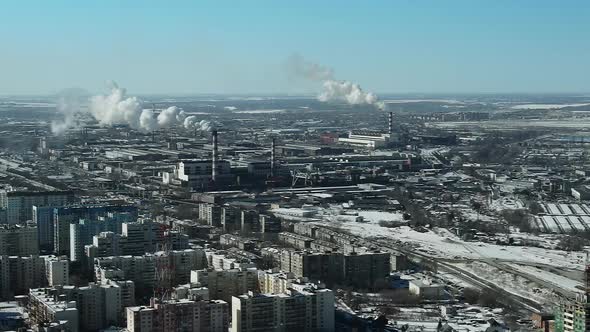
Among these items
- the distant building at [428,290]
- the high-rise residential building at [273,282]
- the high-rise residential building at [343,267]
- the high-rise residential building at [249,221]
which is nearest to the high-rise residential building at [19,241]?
the high-rise residential building at [343,267]

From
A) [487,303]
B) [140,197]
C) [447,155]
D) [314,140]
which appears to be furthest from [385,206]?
[314,140]

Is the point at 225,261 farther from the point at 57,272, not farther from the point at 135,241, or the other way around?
the point at 57,272

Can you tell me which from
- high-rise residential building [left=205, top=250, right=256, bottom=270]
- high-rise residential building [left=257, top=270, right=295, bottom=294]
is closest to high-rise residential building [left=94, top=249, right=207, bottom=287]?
high-rise residential building [left=205, top=250, right=256, bottom=270]

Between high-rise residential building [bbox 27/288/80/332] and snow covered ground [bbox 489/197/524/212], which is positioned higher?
high-rise residential building [bbox 27/288/80/332]

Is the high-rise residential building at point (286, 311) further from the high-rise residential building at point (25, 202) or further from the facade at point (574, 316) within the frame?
the high-rise residential building at point (25, 202)

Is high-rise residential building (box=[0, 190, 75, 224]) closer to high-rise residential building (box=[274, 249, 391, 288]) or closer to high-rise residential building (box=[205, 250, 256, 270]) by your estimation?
high-rise residential building (box=[205, 250, 256, 270])

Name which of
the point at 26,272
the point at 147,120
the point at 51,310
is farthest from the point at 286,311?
the point at 147,120
